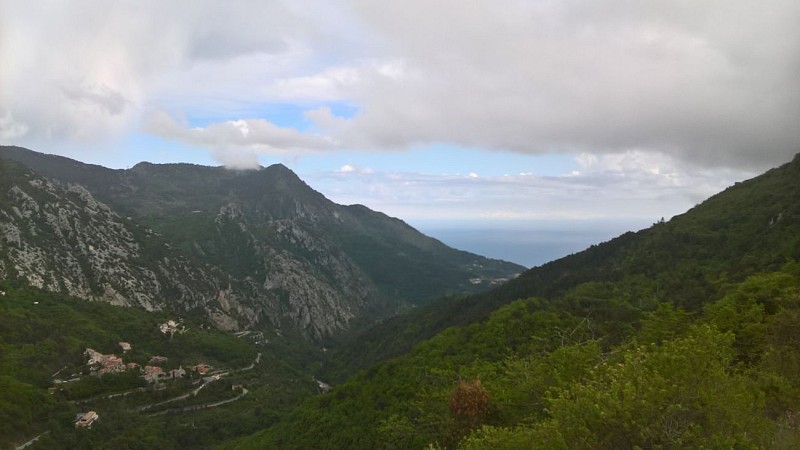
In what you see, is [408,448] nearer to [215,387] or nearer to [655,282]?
[655,282]

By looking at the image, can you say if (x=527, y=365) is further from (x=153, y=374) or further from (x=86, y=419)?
(x=153, y=374)

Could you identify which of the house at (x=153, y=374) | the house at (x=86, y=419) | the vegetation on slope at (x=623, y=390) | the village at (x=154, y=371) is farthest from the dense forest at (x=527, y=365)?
the house at (x=153, y=374)

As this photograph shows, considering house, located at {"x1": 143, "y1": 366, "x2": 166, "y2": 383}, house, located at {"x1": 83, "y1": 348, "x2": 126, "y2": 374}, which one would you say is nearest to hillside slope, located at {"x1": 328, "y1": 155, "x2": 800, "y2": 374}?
house, located at {"x1": 143, "y1": 366, "x2": 166, "y2": 383}

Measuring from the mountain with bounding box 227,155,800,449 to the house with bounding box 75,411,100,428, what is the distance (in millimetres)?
26501

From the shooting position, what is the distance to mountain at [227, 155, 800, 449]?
596 inches

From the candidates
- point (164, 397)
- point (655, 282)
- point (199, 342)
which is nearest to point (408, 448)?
point (655, 282)

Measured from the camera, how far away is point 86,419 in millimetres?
82938

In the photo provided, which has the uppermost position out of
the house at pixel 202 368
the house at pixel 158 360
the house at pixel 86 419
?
the house at pixel 158 360

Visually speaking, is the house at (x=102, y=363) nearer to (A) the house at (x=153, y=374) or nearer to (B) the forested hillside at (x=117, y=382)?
(B) the forested hillside at (x=117, y=382)

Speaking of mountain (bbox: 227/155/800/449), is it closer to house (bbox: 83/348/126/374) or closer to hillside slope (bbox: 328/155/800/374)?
hillside slope (bbox: 328/155/800/374)

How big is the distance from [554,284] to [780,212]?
44189mm

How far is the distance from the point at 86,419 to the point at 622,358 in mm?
91159

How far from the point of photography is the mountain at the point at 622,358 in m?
15.1

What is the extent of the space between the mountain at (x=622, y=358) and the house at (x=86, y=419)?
26501 mm
